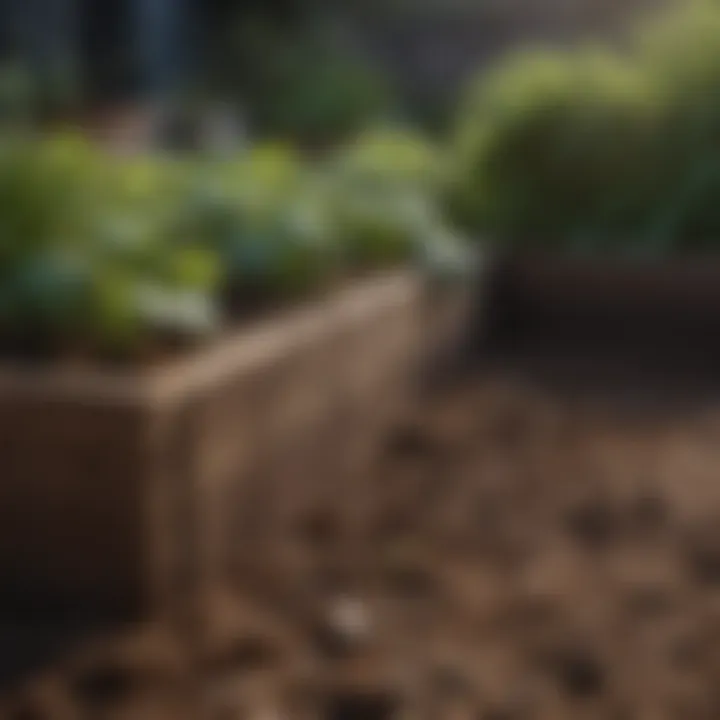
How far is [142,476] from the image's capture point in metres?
3.17

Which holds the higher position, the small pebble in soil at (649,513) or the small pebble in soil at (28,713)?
the small pebble in soil at (649,513)

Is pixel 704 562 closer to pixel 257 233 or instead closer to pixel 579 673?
pixel 579 673

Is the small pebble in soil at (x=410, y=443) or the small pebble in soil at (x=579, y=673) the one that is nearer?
the small pebble in soil at (x=579, y=673)

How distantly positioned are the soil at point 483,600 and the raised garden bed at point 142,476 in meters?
0.12

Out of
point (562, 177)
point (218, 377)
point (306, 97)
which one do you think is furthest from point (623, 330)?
point (306, 97)

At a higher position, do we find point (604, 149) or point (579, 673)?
point (604, 149)

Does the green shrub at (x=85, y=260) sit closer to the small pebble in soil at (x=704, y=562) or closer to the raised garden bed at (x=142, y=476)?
the raised garden bed at (x=142, y=476)

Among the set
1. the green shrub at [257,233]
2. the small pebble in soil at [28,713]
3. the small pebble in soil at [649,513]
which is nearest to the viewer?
the small pebble in soil at [28,713]

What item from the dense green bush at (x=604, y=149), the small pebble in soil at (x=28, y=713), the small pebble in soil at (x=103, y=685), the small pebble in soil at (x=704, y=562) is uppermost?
the dense green bush at (x=604, y=149)

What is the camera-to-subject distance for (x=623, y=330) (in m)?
6.09

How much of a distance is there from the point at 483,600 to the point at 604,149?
11.3 ft

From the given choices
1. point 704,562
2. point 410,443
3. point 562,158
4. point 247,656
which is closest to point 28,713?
point 247,656

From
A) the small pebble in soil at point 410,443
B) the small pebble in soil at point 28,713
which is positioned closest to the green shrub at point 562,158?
the small pebble in soil at point 410,443

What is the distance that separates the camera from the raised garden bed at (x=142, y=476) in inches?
126
